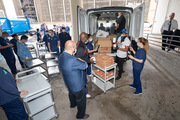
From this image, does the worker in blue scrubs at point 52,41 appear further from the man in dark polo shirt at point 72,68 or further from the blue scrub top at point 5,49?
the man in dark polo shirt at point 72,68

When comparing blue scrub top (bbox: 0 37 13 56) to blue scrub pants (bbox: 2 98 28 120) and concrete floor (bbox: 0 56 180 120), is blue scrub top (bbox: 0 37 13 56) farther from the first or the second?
blue scrub pants (bbox: 2 98 28 120)

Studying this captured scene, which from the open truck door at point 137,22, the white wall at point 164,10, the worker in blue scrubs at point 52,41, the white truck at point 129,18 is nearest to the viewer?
the open truck door at point 137,22

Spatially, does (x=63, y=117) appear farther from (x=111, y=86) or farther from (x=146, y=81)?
(x=146, y=81)

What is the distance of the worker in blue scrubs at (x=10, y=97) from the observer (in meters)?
1.58

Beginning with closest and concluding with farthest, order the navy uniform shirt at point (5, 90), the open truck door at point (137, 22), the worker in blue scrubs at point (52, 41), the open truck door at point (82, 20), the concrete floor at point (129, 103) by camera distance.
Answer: the navy uniform shirt at point (5, 90), the concrete floor at point (129, 103), the open truck door at point (137, 22), the open truck door at point (82, 20), the worker in blue scrubs at point (52, 41)

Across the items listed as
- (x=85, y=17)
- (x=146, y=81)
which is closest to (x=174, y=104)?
(x=146, y=81)

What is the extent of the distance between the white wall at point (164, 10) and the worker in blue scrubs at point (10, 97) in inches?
404

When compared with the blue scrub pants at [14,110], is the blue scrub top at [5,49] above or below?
above

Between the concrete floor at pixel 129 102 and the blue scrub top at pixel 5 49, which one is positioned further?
the blue scrub top at pixel 5 49

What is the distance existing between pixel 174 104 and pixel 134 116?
4.72 ft

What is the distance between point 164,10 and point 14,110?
38.9 feet

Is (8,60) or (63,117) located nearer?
(63,117)

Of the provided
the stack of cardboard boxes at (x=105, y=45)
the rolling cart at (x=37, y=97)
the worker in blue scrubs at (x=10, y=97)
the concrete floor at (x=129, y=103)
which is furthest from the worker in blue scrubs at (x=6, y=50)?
the stack of cardboard boxes at (x=105, y=45)

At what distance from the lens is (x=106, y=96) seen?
10.8ft
